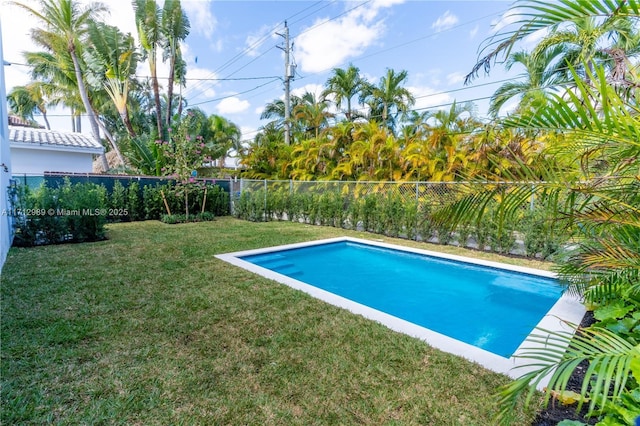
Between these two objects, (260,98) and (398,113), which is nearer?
(398,113)

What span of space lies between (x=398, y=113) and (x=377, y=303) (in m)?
15.0

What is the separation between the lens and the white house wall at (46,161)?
11.7 m

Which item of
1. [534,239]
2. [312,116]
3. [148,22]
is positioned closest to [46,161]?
[148,22]

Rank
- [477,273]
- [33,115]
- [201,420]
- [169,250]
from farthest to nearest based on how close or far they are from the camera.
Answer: [33,115] < [169,250] < [477,273] < [201,420]

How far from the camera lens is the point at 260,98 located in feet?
69.3

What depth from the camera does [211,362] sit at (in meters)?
2.68

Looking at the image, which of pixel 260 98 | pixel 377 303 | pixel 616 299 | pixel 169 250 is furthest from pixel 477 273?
A: pixel 260 98

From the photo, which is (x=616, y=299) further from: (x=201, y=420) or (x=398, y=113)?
(x=398, y=113)

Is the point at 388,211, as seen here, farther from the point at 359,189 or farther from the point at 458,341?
the point at 458,341

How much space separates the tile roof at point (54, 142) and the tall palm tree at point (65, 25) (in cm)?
417

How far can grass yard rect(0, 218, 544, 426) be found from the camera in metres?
2.09

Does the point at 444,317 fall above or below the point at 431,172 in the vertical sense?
below

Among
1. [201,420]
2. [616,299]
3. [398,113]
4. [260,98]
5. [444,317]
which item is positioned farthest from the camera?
[260,98]

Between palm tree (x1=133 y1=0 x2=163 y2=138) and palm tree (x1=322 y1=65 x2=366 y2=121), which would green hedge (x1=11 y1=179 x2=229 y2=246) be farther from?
palm tree (x1=322 y1=65 x2=366 y2=121)
